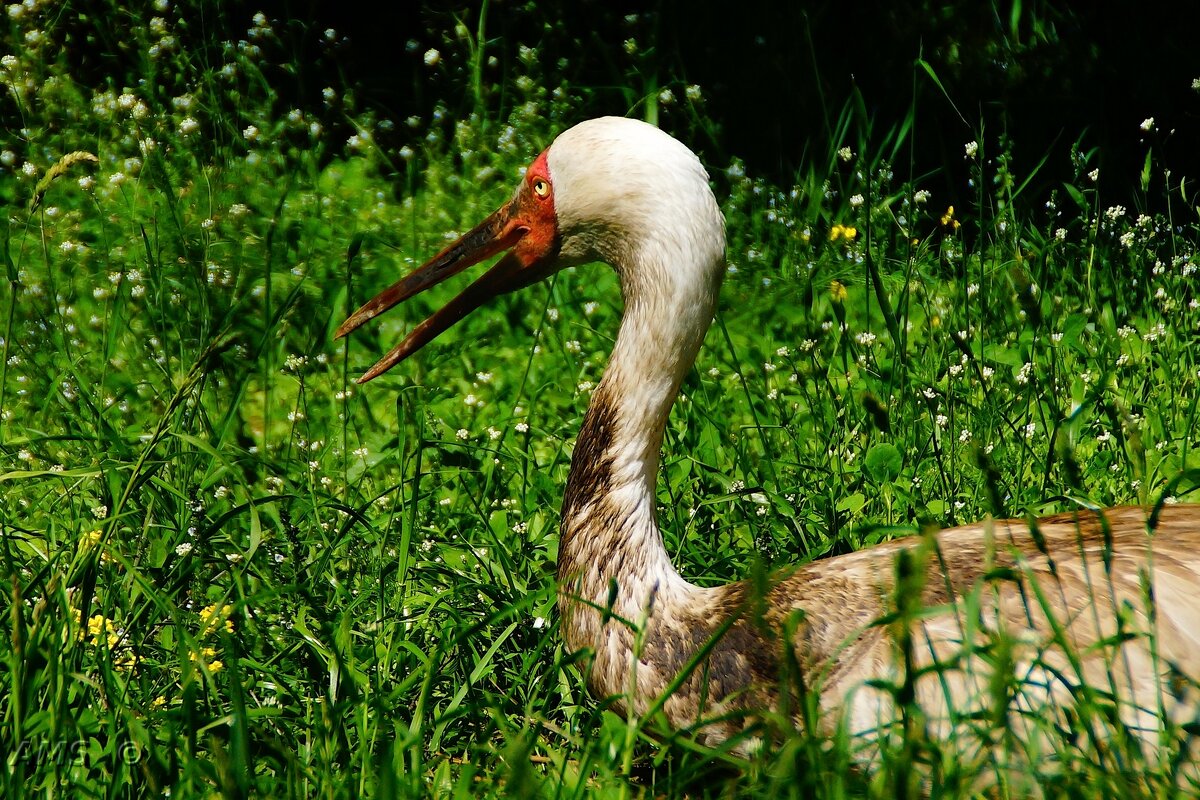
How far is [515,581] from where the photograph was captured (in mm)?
2992

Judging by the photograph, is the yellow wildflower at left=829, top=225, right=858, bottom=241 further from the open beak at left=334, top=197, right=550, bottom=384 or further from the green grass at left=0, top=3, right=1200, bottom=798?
the open beak at left=334, top=197, right=550, bottom=384

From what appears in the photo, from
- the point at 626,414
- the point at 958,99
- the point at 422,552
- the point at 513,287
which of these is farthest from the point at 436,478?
the point at 958,99

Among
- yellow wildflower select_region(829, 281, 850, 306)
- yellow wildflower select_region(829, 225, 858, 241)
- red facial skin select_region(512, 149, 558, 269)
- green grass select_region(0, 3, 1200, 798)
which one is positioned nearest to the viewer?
green grass select_region(0, 3, 1200, 798)

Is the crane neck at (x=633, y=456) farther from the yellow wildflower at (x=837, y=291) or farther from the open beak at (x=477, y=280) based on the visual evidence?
the yellow wildflower at (x=837, y=291)

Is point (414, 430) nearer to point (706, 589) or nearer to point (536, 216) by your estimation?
point (536, 216)

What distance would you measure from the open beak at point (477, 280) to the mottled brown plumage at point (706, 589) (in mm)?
11

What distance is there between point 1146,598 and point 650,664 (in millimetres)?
1023

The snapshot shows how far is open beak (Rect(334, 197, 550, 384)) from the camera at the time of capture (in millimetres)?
3023

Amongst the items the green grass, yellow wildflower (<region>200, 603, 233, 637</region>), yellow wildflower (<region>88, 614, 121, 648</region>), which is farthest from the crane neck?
yellow wildflower (<region>88, 614, 121, 648</region>)

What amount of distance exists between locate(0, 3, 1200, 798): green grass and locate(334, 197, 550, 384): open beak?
0.50 ft

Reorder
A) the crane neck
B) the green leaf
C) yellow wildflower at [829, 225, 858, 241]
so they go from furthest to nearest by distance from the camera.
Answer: yellow wildflower at [829, 225, 858, 241] < the green leaf < the crane neck

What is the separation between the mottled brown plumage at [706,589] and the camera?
7.63ft

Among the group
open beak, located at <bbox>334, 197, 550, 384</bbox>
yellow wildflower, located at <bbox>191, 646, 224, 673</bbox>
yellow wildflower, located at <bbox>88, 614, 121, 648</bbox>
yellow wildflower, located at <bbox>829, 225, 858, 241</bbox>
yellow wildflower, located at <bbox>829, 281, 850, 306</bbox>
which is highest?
open beak, located at <bbox>334, 197, 550, 384</bbox>

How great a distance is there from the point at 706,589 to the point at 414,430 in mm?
1395
